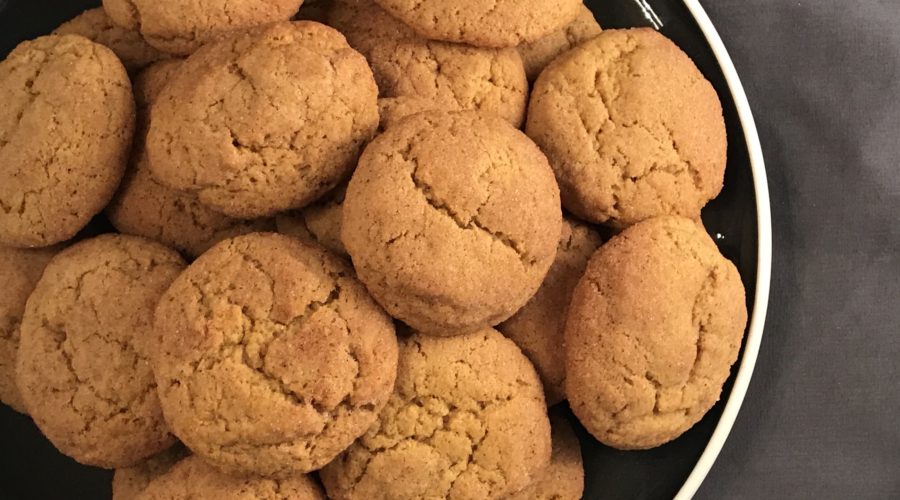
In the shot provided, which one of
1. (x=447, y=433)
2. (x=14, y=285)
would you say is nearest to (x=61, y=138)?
(x=14, y=285)

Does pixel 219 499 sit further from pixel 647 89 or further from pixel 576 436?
pixel 647 89

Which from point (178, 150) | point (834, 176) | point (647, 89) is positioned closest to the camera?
point (178, 150)

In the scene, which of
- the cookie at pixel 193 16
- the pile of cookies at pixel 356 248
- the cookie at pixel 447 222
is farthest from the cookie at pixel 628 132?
the cookie at pixel 193 16

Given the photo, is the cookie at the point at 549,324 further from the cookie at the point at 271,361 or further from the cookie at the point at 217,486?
the cookie at the point at 217,486

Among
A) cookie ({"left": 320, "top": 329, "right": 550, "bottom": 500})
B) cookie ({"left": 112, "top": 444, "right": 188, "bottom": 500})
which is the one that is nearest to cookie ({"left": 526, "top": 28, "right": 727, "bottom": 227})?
cookie ({"left": 320, "top": 329, "right": 550, "bottom": 500})

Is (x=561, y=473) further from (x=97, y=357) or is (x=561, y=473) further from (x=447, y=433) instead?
(x=97, y=357)

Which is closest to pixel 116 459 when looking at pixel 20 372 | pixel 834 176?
pixel 20 372
